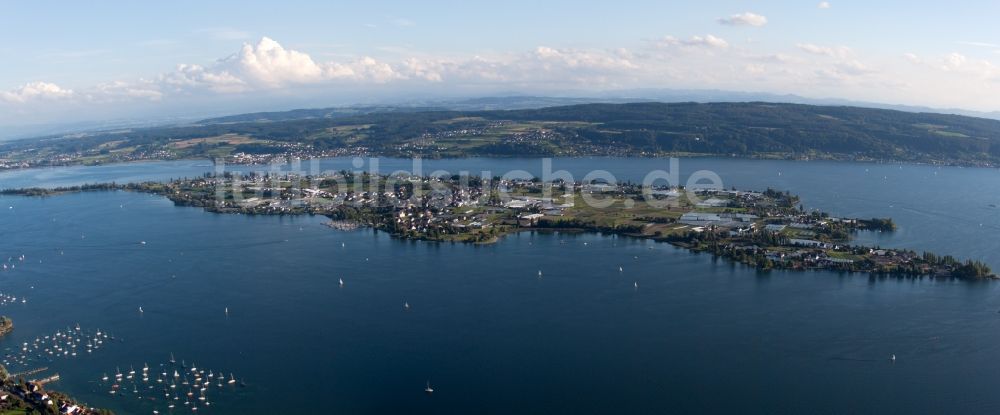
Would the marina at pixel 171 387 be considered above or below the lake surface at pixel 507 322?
below

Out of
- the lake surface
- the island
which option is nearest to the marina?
the lake surface

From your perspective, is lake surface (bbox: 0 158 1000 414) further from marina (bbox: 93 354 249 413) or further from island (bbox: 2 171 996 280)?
island (bbox: 2 171 996 280)

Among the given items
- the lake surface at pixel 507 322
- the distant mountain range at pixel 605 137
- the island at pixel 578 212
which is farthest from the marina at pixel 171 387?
the distant mountain range at pixel 605 137

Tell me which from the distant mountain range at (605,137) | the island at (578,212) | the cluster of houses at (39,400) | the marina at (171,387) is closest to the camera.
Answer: the cluster of houses at (39,400)

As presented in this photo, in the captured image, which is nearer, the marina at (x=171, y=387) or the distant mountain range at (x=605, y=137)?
→ the marina at (x=171, y=387)

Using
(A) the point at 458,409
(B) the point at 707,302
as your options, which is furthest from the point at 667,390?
(B) the point at 707,302

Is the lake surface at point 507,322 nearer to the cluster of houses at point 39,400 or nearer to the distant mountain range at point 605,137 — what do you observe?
the cluster of houses at point 39,400
